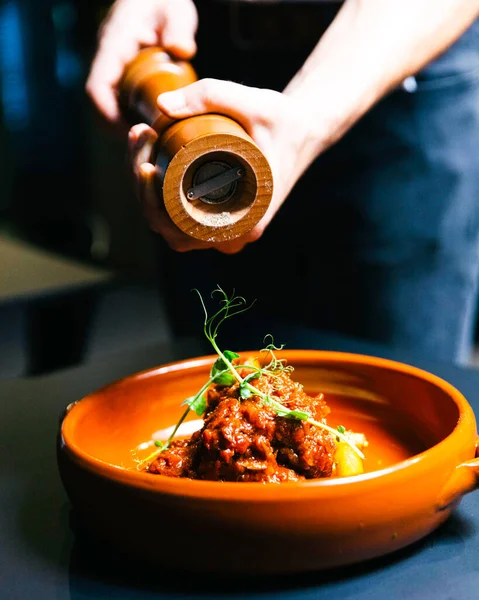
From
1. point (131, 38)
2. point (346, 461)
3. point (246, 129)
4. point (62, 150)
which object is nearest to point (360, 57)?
point (246, 129)

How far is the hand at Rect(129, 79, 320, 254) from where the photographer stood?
772mm

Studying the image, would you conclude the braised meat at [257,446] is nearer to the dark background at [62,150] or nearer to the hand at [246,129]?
the hand at [246,129]

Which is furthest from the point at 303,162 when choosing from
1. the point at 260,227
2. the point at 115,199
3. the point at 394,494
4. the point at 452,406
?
the point at 115,199

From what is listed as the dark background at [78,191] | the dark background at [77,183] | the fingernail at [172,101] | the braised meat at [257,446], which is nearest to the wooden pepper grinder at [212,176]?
the fingernail at [172,101]

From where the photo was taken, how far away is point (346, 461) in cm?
76

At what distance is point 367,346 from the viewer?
1.18 m

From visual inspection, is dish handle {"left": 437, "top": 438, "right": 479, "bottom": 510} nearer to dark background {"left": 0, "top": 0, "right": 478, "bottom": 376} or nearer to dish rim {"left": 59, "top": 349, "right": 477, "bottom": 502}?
dish rim {"left": 59, "top": 349, "right": 477, "bottom": 502}

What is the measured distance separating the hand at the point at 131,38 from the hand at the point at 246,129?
0.17 metres

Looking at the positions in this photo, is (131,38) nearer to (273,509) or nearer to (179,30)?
(179,30)

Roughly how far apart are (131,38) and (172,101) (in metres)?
0.39

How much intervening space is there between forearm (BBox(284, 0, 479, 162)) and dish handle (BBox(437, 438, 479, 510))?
1.33ft

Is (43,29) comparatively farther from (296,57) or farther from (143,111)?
(143,111)

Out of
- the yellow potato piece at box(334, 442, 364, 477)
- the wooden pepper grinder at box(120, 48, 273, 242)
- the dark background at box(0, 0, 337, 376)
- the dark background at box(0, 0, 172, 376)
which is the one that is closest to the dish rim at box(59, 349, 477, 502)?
the yellow potato piece at box(334, 442, 364, 477)

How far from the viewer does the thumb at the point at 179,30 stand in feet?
3.57
